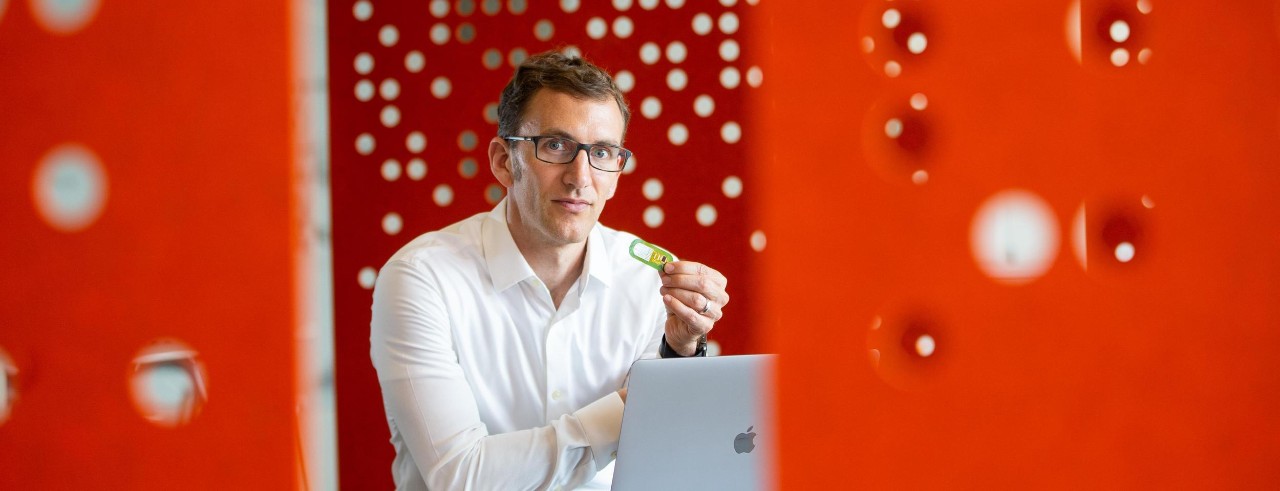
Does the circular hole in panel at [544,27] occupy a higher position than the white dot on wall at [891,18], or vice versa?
Result: the circular hole in panel at [544,27]

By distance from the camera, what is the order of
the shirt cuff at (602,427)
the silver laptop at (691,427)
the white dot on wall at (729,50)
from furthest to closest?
1. the white dot on wall at (729,50)
2. the shirt cuff at (602,427)
3. the silver laptop at (691,427)

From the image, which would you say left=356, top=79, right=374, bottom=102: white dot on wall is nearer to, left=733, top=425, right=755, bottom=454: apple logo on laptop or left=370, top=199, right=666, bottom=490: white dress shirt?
left=370, top=199, right=666, bottom=490: white dress shirt

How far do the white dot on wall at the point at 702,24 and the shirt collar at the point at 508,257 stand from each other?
0.61 meters

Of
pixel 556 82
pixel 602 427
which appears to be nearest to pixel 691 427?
pixel 602 427

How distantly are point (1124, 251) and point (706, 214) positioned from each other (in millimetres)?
1836

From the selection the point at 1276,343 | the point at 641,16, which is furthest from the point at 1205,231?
the point at 641,16

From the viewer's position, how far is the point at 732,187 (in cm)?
208

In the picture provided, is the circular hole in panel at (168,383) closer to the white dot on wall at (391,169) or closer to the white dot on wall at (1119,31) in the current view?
the white dot on wall at (1119,31)

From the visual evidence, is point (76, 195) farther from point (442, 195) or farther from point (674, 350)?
point (442, 195)

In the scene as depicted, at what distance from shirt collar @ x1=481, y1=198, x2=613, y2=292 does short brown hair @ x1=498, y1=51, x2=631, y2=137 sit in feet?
0.56

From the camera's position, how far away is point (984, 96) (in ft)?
0.81

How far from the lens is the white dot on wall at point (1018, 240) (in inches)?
9.7

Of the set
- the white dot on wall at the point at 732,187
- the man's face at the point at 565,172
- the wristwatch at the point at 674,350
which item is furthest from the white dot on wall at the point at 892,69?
the white dot on wall at the point at 732,187

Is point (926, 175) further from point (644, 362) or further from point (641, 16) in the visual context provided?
point (641, 16)
